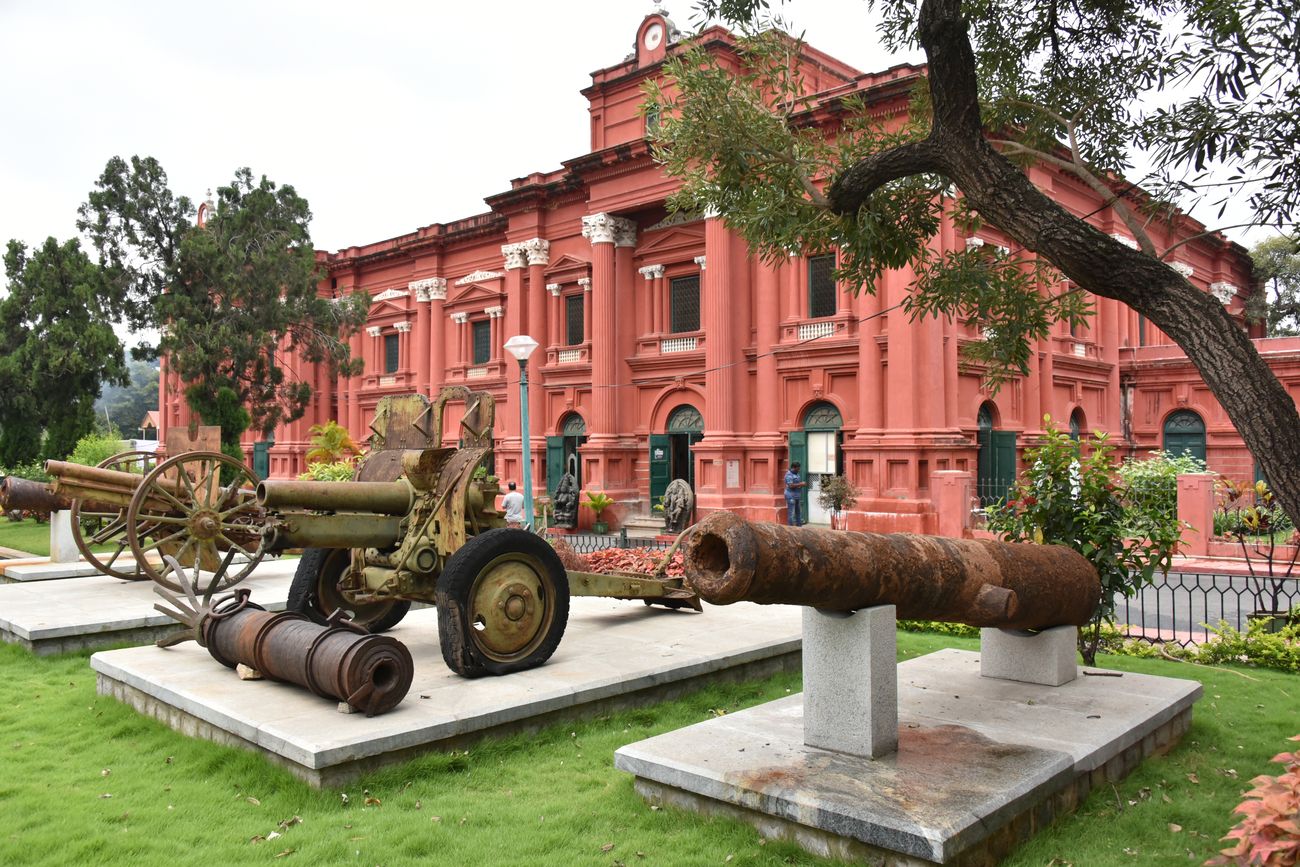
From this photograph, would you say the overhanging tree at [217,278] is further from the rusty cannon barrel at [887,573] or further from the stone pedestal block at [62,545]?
the rusty cannon barrel at [887,573]

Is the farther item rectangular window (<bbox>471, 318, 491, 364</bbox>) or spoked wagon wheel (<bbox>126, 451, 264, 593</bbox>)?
rectangular window (<bbox>471, 318, 491, 364</bbox>)

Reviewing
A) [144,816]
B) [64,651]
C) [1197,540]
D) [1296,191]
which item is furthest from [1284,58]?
[1197,540]

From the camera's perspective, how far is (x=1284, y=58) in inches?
215

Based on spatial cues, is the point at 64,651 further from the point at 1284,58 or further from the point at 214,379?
the point at 214,379

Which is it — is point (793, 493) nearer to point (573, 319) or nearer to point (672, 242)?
point (672, 242)

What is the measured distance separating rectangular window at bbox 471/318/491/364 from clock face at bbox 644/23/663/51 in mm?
9575

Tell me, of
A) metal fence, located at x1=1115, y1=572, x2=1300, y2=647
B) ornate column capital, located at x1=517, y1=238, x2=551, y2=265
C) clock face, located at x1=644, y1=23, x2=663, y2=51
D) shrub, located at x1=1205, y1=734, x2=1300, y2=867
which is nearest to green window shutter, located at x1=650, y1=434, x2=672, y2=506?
ornate column capital, located at x1=517, y1=238, x2=551, y2=265

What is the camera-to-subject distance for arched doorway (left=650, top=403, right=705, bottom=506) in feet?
78.7

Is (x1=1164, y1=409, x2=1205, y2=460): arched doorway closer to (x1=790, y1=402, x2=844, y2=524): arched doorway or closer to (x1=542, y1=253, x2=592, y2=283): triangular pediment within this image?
(x1=790, y1=402, x2=844, y2=524): arched doorway

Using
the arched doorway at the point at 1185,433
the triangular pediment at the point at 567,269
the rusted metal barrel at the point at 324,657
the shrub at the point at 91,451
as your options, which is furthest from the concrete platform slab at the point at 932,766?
the shrub at the point at 91,451

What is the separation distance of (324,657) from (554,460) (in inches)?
830

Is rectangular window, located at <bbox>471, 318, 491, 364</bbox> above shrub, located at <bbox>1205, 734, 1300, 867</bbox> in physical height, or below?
above

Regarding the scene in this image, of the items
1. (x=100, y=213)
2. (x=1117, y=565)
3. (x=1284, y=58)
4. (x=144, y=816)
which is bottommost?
(x=144, y=816)

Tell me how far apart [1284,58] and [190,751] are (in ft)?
24.7
